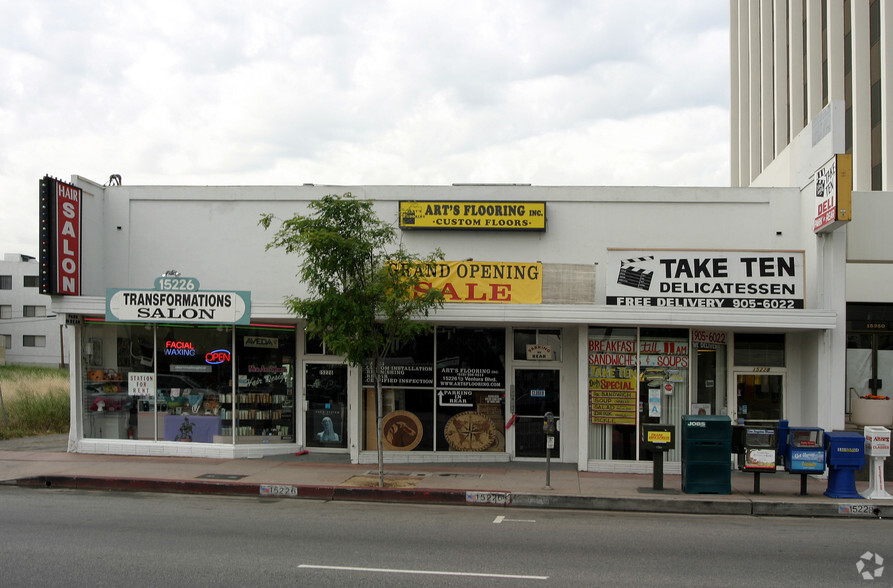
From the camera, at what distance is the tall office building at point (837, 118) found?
14117mm

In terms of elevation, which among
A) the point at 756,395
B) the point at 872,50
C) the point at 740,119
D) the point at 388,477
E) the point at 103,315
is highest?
the point at 740,119

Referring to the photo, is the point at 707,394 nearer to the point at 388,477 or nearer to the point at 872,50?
the point at 388,477

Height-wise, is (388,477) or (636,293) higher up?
(636,293)

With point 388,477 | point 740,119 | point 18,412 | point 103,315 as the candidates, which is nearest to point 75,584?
point 388,477

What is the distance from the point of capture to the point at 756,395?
14523 millimetres

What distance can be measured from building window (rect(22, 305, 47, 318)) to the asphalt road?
187ft

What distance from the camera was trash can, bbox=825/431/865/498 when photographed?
11.4 metres

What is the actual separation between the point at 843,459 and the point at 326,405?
962 centimetres

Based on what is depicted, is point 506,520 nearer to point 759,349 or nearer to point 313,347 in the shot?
point 313,347

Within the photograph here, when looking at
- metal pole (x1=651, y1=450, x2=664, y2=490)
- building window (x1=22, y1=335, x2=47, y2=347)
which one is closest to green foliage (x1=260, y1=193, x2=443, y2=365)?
metal pole (x1=651, y1=450, x2=664, y2=490)

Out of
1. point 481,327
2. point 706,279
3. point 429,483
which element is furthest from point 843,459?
point 481,327

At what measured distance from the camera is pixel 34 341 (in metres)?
61.8

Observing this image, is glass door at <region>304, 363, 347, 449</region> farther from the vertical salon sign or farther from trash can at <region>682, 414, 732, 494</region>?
trash can at <region>682, 414, 732, 494</region>

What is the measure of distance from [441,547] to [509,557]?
87 cm
